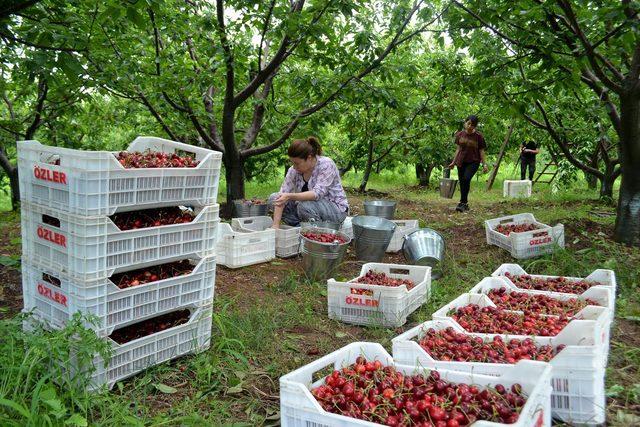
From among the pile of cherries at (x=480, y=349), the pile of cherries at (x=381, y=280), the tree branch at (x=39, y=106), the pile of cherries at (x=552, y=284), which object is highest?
the tree branch at (x=39, y=106)

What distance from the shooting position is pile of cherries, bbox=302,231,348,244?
4.46 m

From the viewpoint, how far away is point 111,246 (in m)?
2.50

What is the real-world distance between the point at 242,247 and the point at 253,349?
1.84m

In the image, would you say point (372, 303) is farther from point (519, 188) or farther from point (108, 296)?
point (519, 188)

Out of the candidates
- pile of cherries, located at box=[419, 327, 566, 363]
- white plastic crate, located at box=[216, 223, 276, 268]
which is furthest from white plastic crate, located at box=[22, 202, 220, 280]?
white plastic crate, located at box=[216, 223, 276, 268]

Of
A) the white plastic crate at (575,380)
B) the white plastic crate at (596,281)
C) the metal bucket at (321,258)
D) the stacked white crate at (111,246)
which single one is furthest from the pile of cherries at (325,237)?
the white plastic crate at (575,380)

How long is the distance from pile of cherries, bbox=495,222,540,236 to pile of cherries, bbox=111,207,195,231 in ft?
12.6

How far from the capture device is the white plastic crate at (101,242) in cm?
240

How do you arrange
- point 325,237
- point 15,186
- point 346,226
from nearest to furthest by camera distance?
1. point 325,237
2. point 346,226
3. point 15,186

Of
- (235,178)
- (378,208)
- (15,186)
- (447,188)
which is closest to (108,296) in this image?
(378,208)

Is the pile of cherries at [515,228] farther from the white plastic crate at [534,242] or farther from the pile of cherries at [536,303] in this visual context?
the pile of cherries at [536,303]

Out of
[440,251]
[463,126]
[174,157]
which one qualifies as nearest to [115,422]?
[174,157]

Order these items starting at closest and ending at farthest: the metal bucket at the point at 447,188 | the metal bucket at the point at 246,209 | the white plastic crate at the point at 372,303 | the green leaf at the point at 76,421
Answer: the green leaf at the point at 76,421 < the white plastic crate at the point at 372,303 < the metal bucket at the point at 246,209 < the metal bucket at the point at 447,188

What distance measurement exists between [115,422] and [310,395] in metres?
0.95
